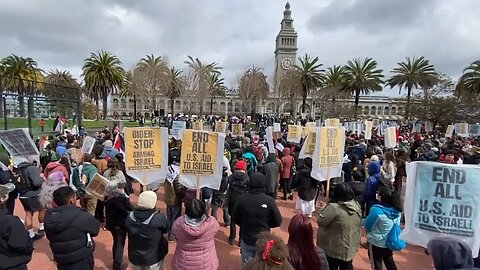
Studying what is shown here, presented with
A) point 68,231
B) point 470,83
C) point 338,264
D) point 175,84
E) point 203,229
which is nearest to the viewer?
point 68,231

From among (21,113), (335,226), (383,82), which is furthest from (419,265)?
(383,82)

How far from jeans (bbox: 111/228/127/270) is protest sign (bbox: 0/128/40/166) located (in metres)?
3.42

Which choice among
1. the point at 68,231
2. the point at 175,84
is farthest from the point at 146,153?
the point at 175,84

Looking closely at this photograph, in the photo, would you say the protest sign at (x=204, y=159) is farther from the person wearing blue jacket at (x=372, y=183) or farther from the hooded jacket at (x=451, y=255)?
the hooded jacket at (x=451, y=255)

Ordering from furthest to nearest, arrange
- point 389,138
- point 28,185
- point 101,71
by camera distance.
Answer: point 101,71
point 389,138
point 28,185

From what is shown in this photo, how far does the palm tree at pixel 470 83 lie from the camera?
3347 cm

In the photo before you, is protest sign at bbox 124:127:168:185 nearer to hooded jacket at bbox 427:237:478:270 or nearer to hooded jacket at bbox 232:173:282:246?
hooded jacket at bbox 232:173:282:246

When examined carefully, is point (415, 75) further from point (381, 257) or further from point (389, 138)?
point (381, 257)

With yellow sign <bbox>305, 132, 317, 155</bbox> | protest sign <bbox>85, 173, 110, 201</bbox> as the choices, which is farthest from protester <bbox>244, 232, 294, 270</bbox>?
yellow sign <bbox>305, 132, 317, 155</bbox>

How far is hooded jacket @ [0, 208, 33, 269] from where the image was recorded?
3.46 meters

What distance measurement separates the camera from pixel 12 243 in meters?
3.47

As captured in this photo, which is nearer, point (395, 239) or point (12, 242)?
point (12, 242)

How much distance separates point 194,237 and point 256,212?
3.10 ft

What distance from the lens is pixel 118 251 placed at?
521 centimetres
